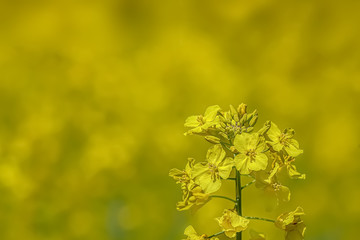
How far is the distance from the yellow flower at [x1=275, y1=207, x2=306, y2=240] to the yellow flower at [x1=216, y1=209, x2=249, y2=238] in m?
0.11

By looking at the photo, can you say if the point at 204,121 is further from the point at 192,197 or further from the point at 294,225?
the point at 294,225

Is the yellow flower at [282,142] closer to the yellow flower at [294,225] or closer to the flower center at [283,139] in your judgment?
the flower center at [283,139]

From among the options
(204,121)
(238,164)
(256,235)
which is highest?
(204,121)

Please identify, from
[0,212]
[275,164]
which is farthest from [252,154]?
[0,212]

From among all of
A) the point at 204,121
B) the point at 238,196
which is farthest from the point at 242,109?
the point at 238,196

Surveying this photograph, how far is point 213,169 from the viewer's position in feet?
4.66

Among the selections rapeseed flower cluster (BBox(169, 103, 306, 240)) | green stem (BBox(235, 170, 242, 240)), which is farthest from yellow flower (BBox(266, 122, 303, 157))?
green stem (BBox(235, 170, 242, 240))

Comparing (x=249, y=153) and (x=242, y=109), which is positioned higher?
(x=242, y=109)

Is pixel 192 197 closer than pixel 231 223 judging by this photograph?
No

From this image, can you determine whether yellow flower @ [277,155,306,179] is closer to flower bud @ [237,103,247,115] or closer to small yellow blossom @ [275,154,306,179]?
small yellow blossom @ [275,154,306,179]

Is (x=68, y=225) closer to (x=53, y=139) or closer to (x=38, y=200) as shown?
(x=38, y=200)

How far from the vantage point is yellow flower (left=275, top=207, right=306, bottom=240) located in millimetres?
1437

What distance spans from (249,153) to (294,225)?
184 mm

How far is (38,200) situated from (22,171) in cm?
16
